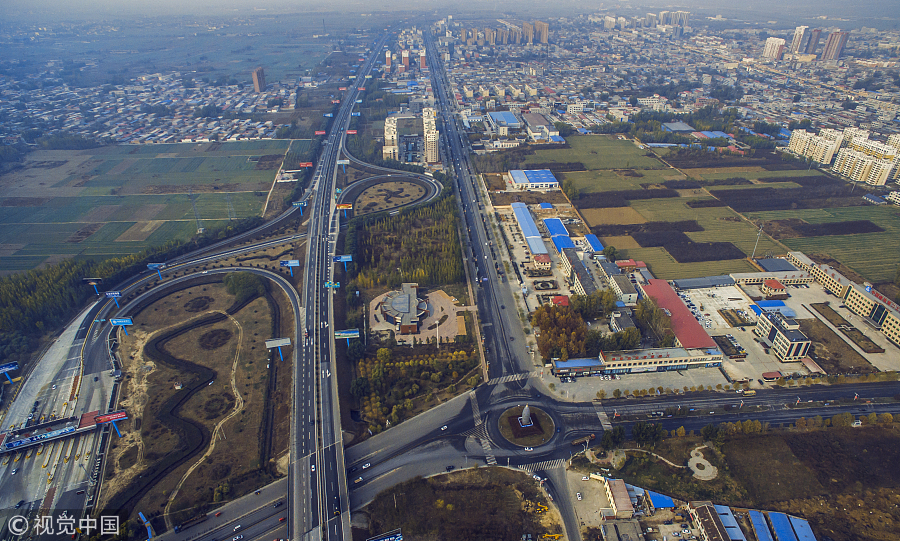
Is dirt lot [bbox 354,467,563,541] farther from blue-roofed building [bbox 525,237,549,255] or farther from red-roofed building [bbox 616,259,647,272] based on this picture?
red-roofed building [bbox 616,259,647,272]

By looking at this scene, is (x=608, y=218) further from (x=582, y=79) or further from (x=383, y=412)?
(x=582, y=79)

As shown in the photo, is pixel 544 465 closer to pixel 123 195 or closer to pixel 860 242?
pixel 860 242

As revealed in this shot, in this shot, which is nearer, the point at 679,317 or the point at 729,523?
the point at 729,523

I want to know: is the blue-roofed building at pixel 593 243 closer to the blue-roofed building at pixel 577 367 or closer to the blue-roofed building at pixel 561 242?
the blue-roofed building at pixel 561 242

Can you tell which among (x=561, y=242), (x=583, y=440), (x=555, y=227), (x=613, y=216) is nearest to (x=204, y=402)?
(x=583, y=440)

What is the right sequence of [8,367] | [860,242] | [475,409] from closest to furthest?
1. [475,409]
2. [8,367]
3. [860,242]

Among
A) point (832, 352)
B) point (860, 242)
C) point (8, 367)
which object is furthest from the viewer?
point (860, 242)
